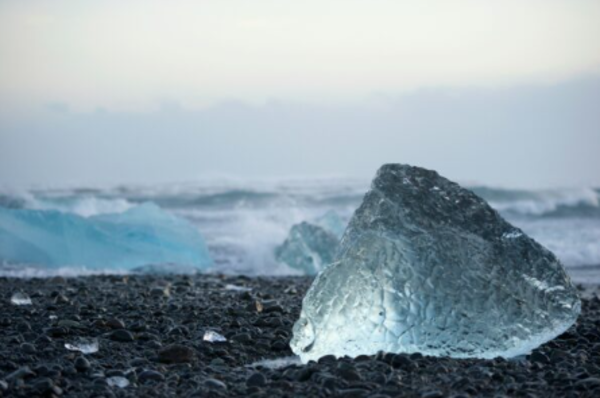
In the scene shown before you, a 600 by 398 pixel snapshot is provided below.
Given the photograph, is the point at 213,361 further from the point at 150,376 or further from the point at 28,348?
the point at 28,348

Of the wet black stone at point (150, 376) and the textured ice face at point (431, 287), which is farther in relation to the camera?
the textured ice face at point (431, 287)

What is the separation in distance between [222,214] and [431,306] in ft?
54.4

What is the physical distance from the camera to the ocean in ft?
40.2

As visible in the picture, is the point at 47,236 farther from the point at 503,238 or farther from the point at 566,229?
the point at 566,229

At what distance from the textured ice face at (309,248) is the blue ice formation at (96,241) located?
3.63 ft

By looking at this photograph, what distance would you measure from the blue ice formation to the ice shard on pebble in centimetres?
110

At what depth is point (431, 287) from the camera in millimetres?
4641

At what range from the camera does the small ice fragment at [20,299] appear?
6402 millimetres

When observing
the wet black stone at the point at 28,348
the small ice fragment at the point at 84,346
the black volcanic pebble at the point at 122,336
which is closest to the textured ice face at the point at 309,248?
the black volcanic pebble at the point at 122,336

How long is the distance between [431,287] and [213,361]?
121 cm

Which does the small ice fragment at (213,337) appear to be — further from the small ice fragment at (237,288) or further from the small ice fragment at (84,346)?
the small ice fragment at (237,288)

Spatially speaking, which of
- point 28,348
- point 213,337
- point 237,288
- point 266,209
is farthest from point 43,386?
point 266,209

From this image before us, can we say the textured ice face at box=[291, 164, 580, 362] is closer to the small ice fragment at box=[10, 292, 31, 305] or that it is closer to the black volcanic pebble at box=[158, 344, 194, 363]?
the black volcanic pebble at box=[158, 344, 194, 363]

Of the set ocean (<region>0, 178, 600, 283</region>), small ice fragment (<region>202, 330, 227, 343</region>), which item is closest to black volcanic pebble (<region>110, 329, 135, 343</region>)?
small ice fragment (<region>202, 330, 227, 343</region>)
